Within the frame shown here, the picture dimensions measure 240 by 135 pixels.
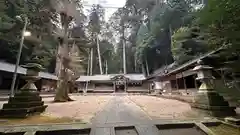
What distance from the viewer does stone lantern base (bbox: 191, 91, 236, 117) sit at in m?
3.77

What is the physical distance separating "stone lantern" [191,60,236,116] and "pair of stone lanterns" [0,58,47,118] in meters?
5.12

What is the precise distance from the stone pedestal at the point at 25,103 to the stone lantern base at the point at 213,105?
16.7ft

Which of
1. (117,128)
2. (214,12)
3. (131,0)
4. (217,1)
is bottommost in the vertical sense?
(117,128)

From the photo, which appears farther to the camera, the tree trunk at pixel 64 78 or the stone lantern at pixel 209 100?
the tree trunk at pixel 64 78

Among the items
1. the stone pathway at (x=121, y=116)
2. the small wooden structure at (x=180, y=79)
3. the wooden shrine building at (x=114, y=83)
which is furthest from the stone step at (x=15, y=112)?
the wooden shrine building at (x=114, y=83)

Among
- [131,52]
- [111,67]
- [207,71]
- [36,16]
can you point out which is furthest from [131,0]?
[207,71]

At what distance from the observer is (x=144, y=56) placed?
90.7 ft

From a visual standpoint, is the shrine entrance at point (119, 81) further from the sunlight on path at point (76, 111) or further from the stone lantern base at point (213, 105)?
the stone lantern base at point (213, 105)

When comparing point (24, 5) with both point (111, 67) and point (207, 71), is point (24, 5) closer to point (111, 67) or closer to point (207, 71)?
point (207, 71)

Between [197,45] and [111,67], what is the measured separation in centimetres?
2860

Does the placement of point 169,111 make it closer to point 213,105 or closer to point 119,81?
point 213,105

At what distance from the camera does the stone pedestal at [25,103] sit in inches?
163

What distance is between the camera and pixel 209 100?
13.2 feet

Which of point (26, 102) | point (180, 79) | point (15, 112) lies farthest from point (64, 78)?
point (180, 79)
